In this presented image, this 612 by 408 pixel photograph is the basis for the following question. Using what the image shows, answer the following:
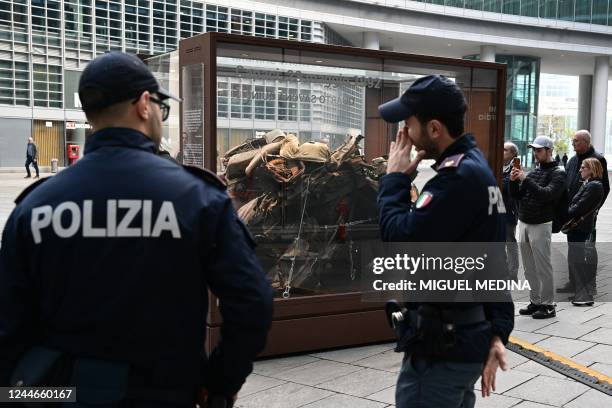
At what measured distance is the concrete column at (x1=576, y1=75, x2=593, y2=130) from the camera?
57.9 meters

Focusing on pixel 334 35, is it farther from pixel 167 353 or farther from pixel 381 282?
→ pixel 167 353

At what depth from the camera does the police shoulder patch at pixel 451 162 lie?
8.04ft

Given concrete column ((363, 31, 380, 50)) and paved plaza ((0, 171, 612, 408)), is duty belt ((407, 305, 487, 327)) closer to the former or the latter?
paved plaza ((0, 171, 612, 408))

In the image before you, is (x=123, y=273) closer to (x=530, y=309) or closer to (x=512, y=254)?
(x=530, y=309)

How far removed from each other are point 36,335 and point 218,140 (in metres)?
3.39

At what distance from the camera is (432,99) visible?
8.26 ft

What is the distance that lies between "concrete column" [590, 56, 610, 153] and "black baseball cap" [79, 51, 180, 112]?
55.5 m

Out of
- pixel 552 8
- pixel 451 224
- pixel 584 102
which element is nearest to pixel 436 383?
pixel 451 224

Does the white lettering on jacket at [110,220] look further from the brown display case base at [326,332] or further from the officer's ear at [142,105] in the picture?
the brown display case base at [326,332]

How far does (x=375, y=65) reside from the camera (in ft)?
19.3

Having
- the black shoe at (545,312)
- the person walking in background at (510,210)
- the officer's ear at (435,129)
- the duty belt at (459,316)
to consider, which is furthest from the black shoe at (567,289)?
the officer's ear at (435,129)

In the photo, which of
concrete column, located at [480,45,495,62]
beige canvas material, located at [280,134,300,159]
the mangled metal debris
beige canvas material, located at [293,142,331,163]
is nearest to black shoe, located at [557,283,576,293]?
the mangled metal debris

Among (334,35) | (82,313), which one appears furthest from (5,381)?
(334,35)

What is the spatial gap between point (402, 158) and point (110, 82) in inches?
44.7
